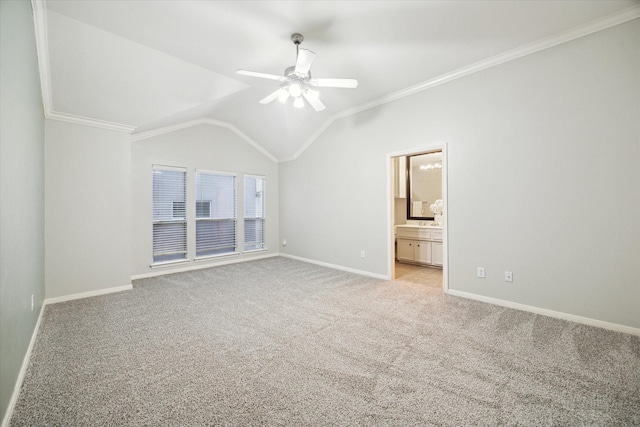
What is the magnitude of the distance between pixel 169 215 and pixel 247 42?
11.0 ft

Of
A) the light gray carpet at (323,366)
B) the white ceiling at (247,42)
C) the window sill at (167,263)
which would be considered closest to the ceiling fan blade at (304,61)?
the white ceiling at (247,42)

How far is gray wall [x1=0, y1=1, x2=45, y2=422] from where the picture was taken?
1454 mm

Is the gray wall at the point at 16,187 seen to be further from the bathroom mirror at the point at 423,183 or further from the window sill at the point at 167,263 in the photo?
the bathroom mirror at the point at 423,183

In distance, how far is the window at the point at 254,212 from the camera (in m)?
6.02

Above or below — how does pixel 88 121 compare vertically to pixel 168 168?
above

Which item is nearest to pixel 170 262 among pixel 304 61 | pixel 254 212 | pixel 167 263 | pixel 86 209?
pixel 167 263

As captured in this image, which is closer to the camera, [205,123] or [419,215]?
[205,123]

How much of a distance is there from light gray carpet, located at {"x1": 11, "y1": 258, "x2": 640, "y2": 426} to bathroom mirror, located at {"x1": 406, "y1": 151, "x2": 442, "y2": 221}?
2818 mm

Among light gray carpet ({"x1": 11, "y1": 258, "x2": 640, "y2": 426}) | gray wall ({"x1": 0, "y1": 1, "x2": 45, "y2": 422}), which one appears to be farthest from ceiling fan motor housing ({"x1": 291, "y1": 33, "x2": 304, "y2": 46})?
light gray carpet ({"x1": 11, "y1": 258, "x2": 640, "y2": 426})

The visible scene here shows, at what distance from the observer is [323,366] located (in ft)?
6.51

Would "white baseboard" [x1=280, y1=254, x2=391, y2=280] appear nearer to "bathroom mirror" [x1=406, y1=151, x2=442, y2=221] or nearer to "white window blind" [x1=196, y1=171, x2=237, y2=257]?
"white window blind" [x1=196, y1=171, x2=237, y2=257]

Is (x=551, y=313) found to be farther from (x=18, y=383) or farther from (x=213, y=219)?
(x=213, y=219)

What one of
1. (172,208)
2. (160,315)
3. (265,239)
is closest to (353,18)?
(160,315)

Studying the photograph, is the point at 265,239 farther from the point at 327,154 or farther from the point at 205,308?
the point at 205,308
